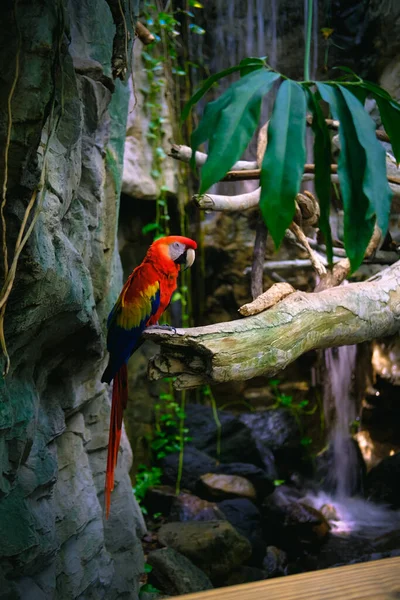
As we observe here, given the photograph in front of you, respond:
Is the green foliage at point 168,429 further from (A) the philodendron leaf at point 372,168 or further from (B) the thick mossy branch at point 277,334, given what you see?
(A) the philodendron leaf at point 372,168

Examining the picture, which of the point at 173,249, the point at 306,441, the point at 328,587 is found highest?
the point at 173,249

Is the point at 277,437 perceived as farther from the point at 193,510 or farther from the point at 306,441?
the point at 193,510

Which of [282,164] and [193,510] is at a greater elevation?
[282,164]

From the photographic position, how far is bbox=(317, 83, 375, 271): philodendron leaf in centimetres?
73

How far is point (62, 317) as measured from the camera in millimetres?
1540

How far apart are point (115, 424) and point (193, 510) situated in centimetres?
162

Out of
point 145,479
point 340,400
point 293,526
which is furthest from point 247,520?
point 340,400

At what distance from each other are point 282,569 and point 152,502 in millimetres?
938

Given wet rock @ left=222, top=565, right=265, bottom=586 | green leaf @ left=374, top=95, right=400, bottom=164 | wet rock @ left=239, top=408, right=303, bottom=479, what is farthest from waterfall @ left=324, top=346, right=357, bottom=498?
green leaf @ left=374, top=95, right=400, bottom=164

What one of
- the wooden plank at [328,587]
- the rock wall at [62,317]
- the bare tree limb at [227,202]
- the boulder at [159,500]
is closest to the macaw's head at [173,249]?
the bare tree limb at [227,202]

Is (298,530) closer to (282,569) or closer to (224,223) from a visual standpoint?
(282,569)

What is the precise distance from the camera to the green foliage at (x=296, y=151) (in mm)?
686

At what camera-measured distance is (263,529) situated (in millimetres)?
3143

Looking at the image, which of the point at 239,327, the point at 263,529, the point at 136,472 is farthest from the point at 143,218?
the point at 239,327
